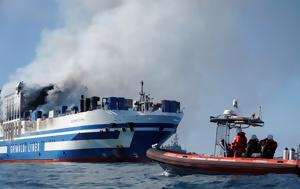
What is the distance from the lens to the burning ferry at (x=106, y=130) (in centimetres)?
5422

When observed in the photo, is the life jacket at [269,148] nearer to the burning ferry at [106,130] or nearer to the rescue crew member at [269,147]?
the rescue crew member at [269,147]

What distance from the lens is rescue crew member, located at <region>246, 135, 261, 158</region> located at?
2309 centimetres

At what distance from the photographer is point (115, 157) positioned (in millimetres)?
54625

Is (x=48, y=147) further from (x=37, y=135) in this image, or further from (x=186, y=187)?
(x=186, y=187)

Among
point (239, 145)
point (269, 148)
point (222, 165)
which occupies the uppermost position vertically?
point (239, 145)

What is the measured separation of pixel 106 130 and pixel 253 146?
3266 centimetres

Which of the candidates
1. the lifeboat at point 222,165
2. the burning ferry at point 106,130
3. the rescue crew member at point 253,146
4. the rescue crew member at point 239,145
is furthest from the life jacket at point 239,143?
the burning ferry at point 106,130

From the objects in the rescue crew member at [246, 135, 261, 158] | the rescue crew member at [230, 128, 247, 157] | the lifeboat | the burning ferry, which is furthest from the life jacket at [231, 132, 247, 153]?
the burning ferry

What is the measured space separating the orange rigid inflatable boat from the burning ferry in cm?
2610

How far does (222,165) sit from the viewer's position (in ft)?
74.1

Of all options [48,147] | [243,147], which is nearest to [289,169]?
[243,147]

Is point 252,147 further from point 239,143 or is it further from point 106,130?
point 106,130

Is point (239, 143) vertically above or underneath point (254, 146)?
above

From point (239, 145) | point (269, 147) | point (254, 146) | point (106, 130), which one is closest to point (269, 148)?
point (269, 147)
